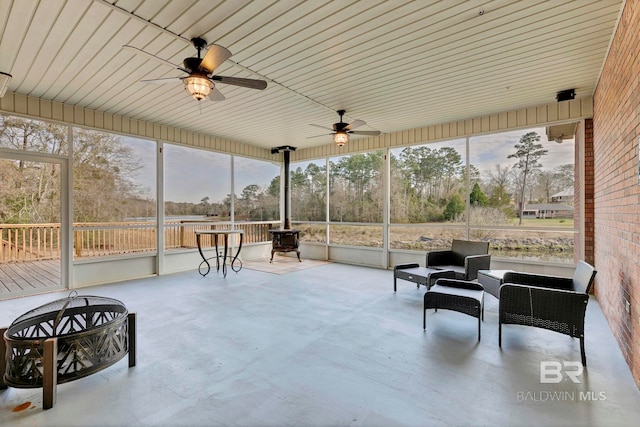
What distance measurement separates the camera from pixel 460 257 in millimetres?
5066

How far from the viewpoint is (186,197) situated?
6770 millimetres

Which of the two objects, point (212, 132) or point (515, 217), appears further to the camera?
point (212, 132)

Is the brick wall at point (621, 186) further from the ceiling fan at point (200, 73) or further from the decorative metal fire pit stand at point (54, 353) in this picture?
the decorative metal fire pit stand at point (54, 353)

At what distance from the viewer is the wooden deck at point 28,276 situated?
469cm

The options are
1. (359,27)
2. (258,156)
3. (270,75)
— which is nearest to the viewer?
(359,27)

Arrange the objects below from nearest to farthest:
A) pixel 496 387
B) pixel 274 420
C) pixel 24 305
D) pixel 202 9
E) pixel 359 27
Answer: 1. pixel 274 420
2. pixel 496 387
3. pixel 202 9
4. pixel 359 27
5. pixel 24 305

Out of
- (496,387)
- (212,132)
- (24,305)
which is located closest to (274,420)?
(496,387)

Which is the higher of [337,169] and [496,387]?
[337,169]

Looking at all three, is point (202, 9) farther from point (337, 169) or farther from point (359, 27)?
point (337, 169)

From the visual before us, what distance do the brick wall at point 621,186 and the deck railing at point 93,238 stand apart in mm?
7127

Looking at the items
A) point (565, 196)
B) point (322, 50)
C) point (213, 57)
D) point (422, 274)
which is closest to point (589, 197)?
point (565, 196)

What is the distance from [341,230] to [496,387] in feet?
18.9

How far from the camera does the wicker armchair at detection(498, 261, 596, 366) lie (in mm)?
2615

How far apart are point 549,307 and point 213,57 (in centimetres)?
389
